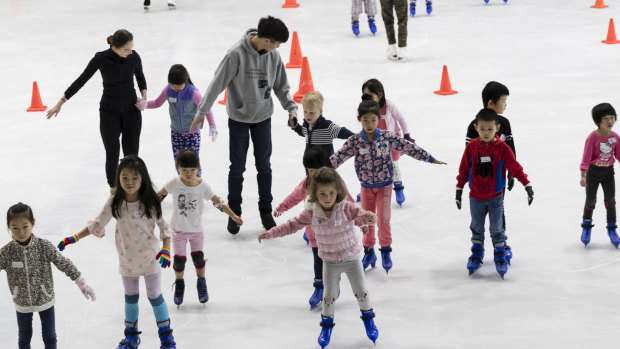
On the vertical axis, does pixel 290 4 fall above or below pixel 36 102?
above

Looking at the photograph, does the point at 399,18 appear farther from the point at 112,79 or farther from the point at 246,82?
the point at 246,82

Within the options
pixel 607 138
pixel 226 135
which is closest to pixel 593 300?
pixel 607 138

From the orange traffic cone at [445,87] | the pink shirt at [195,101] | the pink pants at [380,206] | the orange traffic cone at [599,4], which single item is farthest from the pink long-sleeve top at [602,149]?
the orange traffic cone at [599,4]

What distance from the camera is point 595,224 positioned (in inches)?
299

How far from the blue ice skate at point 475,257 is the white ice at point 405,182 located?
10 centimetres

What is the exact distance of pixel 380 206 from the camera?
6.85 m

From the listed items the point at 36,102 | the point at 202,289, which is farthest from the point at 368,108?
the point at 36,102

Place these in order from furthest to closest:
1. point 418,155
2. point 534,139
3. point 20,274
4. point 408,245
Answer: point 534,139 < point 408,245 < point 418,155 < point 20,274

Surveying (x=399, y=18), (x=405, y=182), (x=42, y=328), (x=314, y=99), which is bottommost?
(x=405, y=182)

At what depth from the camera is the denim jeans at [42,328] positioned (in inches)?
214

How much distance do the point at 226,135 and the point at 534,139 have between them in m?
3.49

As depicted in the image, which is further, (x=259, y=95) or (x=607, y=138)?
(x=259, y=95)

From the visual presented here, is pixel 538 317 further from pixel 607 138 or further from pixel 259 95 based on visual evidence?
pixel 259 95

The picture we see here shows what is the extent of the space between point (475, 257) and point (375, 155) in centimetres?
108
